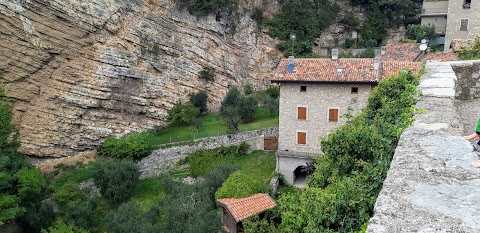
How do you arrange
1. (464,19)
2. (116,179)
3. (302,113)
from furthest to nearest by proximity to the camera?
1. (464,19)
2. (302,113)
3. (116,179)

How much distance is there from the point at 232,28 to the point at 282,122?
19.6 metres

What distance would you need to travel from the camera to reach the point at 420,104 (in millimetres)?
5004

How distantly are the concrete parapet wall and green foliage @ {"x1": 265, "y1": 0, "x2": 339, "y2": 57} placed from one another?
38992 mm

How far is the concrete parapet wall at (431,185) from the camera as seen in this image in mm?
2268

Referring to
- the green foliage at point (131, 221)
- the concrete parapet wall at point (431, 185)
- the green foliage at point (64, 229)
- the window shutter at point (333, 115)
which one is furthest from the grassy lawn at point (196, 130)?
the concrete parapet wall at point (431, 185)

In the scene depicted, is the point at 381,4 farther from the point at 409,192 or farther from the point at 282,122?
the point at 409,192

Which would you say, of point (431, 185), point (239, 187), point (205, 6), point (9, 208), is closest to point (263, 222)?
point (239, 187)

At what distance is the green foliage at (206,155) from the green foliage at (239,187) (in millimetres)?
5853

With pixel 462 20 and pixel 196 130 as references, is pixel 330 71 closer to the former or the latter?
pixel 196 130

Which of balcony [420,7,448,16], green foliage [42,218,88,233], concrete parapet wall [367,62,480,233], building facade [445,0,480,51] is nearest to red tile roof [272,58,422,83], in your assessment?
green foliage [42,218,88,233]

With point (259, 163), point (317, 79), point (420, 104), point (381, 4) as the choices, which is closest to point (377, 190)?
point (420, 104)

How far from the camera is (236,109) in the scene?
96.4 ft

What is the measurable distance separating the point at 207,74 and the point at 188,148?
10.9 meters

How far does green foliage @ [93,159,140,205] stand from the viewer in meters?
21.0
